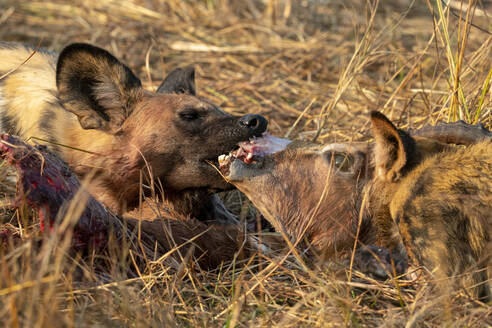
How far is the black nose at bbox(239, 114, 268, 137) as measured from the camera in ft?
12.1

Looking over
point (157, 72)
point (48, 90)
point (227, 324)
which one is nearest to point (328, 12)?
point (157, 72)

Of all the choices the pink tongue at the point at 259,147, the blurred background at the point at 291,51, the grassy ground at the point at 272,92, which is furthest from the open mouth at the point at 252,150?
the blurred background at the point at 291,51

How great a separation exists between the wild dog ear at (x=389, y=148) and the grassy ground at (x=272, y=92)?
532 mm

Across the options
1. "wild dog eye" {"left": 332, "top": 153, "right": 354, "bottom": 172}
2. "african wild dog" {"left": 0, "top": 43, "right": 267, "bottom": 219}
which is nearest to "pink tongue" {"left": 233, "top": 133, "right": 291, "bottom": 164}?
"african wild dog" {"left": 0, "top": 43, "right": 267, "bottom": 219}

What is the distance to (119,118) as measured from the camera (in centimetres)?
400

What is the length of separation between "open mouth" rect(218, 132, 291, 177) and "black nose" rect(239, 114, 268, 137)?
42 mm

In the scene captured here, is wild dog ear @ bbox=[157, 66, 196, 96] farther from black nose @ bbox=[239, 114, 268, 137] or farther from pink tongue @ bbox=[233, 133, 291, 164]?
pink tongue @ bbox=[233, 133, 291, 164]

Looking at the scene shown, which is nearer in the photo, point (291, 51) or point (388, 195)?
point (388, 195)

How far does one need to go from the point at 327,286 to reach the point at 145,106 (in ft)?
5.97

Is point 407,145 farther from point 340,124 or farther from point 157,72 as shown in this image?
point 157,72

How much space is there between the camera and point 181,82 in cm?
450

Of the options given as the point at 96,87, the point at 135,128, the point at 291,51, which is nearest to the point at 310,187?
the point at 135,128

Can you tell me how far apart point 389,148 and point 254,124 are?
988mm

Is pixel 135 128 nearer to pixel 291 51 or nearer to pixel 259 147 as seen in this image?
pixel 259 147
